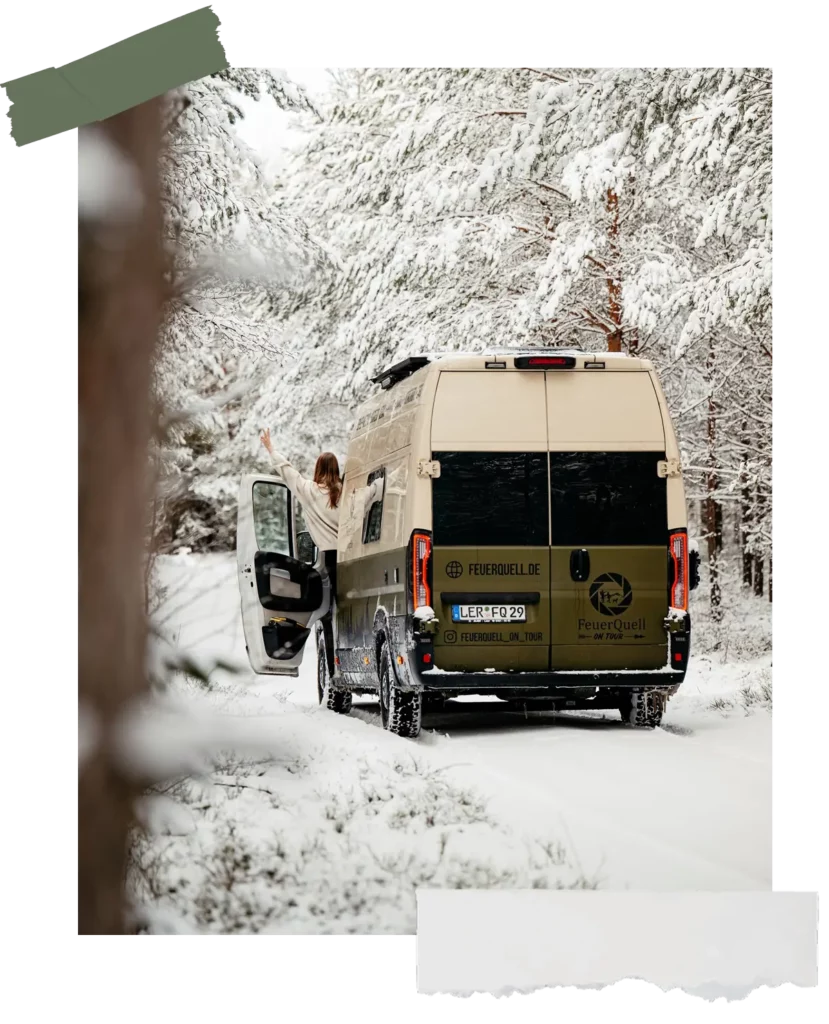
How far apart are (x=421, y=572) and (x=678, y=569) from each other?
49.6 inches

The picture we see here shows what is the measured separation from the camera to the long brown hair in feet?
27.5

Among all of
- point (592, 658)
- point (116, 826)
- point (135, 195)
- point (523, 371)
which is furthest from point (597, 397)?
point (116, 826)

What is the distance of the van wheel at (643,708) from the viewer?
8172 mm

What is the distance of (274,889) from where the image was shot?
25.7 ft

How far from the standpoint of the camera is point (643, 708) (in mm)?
8188

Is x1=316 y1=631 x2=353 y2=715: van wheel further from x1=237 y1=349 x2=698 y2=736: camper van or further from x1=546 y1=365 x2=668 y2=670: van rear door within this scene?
x1=546 y1=365 x2=668 y2=670: van rear door

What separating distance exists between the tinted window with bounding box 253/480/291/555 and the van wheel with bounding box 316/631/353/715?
23.8 inches

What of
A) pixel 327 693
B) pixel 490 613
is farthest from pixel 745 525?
pixel 327 693

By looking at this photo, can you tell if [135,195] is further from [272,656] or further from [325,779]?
[325,779]

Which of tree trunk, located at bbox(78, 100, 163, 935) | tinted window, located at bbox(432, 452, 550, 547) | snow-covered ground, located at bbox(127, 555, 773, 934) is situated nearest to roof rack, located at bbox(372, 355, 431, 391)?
tinted window, located at bbox(432, 452, 550, 547)

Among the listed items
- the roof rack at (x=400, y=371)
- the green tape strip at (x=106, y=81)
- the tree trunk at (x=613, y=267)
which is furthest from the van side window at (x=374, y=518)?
the green tape strip at (x=106, y=81)

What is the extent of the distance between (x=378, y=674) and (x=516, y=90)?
309 centimetres

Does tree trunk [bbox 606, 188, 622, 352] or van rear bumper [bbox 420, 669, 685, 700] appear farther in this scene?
tree trunk [bbox 606, 188, 622, 352]

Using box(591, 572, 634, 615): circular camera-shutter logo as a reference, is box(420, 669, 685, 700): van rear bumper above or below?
below
